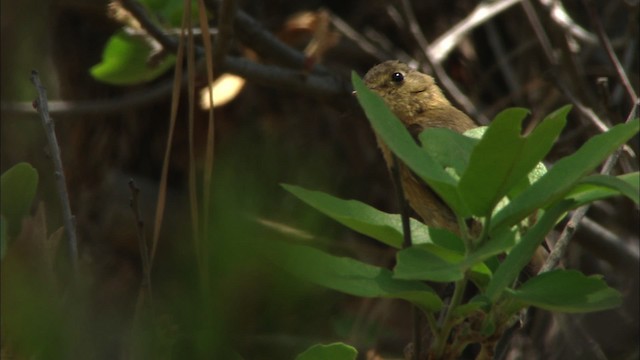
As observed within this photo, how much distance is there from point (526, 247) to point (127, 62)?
5.24 feet

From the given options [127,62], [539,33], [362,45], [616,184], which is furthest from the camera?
[362,45]

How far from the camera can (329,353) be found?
4.27 ft

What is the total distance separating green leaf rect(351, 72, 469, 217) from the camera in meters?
1.20

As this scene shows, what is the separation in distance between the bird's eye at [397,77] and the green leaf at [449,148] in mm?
1656

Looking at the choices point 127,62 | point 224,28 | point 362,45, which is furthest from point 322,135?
point 224,28

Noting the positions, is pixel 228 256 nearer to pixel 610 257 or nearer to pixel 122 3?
pixel 122 3

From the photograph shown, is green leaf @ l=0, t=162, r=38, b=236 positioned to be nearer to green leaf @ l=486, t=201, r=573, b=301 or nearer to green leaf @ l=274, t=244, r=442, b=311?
green leaf @ l=274, t=244, r=442, b=311

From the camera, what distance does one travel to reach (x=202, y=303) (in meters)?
1.10

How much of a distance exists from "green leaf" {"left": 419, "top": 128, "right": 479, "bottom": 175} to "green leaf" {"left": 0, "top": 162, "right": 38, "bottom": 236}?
0.44 m

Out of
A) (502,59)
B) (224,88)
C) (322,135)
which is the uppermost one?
(224,88)

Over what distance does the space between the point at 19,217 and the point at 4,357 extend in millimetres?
168

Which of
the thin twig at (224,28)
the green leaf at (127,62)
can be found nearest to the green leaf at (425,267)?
the thin twig at (224,28)

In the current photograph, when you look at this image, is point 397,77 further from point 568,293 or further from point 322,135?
point 568,293

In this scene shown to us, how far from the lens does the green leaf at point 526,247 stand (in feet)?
4.09
